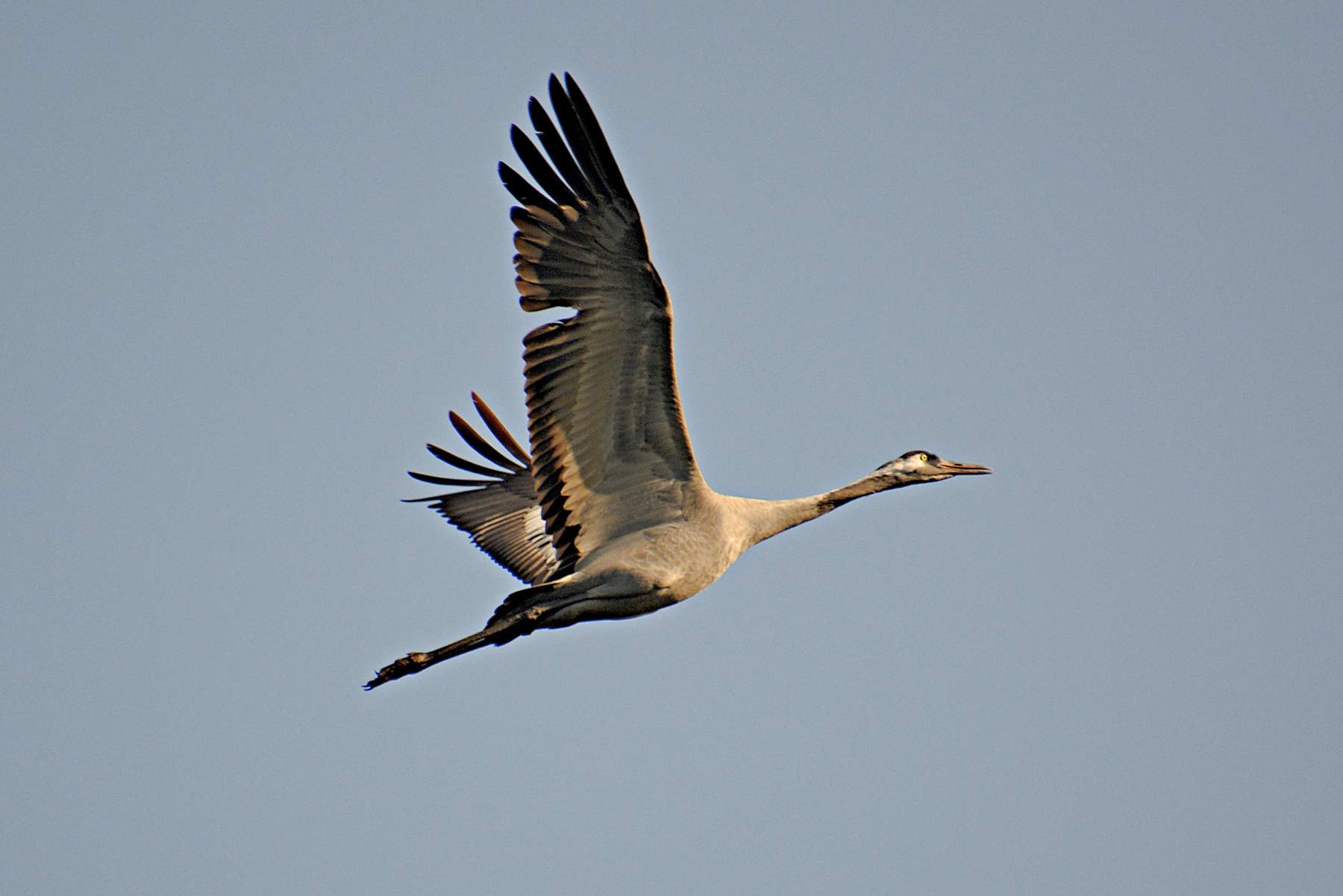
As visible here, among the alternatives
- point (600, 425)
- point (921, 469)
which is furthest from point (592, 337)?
point (921, 469)

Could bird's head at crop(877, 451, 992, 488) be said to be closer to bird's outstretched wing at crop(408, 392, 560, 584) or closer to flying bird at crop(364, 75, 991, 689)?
flying bird at crop(364, 75, 991, 689)

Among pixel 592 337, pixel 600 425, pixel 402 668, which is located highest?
pixel 592 337

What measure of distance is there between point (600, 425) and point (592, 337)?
0.72m

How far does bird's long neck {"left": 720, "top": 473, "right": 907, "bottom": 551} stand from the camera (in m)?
9.87

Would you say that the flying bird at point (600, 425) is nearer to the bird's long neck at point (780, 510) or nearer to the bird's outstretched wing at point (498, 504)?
the bird's long neck at point (780, 510)

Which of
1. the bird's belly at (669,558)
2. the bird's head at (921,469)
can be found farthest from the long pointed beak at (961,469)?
the bird's belly at (669,558)

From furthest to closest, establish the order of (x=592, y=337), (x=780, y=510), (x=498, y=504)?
(x=498, y=504), (x=780, y=510), (x=592, y=337)

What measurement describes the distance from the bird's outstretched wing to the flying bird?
1.83 m

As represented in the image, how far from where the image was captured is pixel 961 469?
1129cm

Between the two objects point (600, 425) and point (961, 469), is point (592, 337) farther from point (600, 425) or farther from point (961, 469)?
A: point (961, 469)

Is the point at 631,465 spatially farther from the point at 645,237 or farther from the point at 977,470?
the point at 977,470

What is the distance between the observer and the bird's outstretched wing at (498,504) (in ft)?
39.0

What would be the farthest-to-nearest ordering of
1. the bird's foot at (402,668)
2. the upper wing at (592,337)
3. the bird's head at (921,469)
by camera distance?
the bird's head at (921,469) < the bird's foot at (402,668) < the upper wing at (592,337)

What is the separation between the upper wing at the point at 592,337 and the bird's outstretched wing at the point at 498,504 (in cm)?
245
